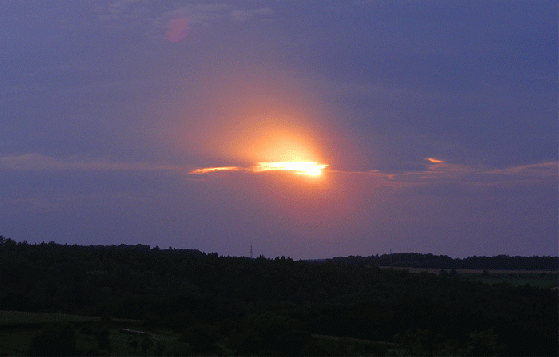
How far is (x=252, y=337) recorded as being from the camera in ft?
141

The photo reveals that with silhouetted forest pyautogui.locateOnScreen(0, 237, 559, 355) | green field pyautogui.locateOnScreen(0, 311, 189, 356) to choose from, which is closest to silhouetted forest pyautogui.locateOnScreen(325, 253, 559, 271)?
silhouetted forest pyautogui.locateOnScreen(0, 237, 559, 355)

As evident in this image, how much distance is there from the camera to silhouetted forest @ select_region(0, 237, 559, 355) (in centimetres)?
5131

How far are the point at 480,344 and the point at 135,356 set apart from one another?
1253 inches

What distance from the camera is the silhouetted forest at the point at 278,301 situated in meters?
51.3

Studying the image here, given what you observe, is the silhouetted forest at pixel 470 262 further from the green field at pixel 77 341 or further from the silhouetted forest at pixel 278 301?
the green field at pixel 77 341

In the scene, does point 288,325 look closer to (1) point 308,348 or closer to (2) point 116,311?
(1) point 308,348

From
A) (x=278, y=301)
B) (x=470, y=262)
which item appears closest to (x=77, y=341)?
(x=278, y=301)

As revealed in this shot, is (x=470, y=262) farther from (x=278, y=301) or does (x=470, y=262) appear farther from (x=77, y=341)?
(x=77, y=341)

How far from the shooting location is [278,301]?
90.0 meters

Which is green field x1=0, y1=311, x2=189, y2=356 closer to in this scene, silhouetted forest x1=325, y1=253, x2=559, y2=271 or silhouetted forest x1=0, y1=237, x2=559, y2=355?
silhouetted forest x1=0, y1=237, x2=559, y2=355

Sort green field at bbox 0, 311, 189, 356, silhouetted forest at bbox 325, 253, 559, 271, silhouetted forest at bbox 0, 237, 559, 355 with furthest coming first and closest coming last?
1. silhouetted forest at bbox 325, 253, 559, 271
2. silhouetted forest at bbox 0, 237, 559, 355
3. green field at bbox 0, 311, 189, 356

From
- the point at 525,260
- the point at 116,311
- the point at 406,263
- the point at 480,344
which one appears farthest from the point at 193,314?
the point at 525,260

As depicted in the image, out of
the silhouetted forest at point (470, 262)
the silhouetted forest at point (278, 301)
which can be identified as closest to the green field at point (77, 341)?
the silhouetted forest at point (278, 301)

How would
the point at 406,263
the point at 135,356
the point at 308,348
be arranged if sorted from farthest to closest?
the point at 406,263 < the point at 308,348 < the point at 135,356
